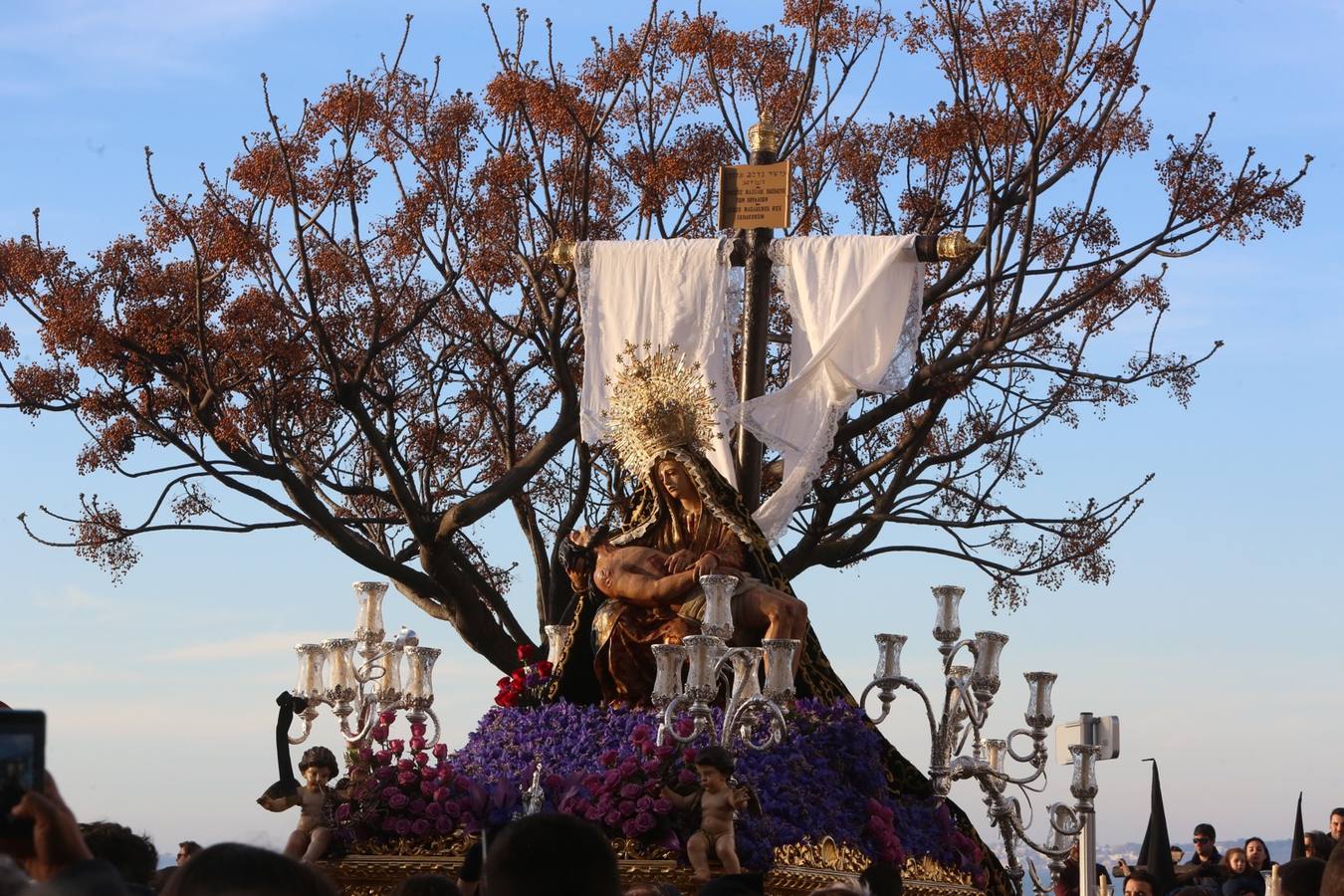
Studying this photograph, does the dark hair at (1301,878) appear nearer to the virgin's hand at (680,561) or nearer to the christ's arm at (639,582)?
the christ's arm at (639,582)

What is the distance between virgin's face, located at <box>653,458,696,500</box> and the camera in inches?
536

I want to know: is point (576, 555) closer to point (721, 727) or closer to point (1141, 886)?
point (721, 727)

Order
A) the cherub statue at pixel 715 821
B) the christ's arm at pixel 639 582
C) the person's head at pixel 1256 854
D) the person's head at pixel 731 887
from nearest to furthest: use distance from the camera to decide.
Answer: the person's head at pixel 731 887, the cherub statue at pixel 715 821, the person's head at pixel 1256 854, the christ's arm at pixel 639 582

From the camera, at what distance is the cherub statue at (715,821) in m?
10.3

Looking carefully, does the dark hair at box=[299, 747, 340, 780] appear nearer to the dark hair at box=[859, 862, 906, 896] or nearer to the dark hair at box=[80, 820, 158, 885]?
the dark hair at box=[859, 862, 906, 896]

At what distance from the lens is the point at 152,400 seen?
1808 cm

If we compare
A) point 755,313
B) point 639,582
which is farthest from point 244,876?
point 755,313

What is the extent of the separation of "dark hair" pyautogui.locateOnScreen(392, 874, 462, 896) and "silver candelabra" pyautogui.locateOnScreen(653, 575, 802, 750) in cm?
609

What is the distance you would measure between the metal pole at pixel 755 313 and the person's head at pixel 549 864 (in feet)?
39.9

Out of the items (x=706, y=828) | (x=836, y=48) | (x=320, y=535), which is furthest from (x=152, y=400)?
(x=706, y=828)

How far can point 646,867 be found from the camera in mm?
10539

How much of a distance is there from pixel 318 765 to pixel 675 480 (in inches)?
141

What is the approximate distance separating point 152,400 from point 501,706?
19.7 feet

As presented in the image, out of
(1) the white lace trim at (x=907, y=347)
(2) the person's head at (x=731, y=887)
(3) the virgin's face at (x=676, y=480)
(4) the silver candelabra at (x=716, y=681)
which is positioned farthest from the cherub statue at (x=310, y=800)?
(1) the white lace trim at (x=907, y=347)
